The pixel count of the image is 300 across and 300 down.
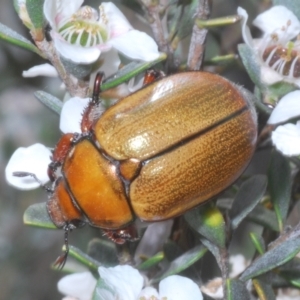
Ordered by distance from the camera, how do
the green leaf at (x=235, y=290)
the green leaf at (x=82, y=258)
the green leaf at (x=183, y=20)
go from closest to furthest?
1. the green leaf at (x=235, y=290)
2. the green leaf at (x=82, y=258)
3. the green leaf at (x=183, y=20)

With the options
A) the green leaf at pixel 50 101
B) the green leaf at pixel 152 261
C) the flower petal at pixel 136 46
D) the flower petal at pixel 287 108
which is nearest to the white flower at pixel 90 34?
the flower petal at pixel 136 46

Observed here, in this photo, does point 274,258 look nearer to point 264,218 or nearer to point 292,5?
point 264,218

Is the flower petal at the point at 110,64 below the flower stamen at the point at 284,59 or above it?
above

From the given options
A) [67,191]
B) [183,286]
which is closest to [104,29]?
[67,191]

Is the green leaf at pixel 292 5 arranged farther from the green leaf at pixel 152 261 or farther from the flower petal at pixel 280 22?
the green leaf at pixel 152 261

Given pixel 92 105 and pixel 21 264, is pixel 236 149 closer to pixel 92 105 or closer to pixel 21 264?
pixel 92 105

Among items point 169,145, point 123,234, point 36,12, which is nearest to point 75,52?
point 36,12

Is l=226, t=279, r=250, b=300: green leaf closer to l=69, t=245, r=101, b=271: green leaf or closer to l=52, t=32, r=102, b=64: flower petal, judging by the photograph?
l=69, t=245, r=101, b=271: green leaf

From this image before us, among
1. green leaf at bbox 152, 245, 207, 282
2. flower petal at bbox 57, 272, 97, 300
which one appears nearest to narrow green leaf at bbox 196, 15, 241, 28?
green leaf at bbox 152, 245, 207, 282
